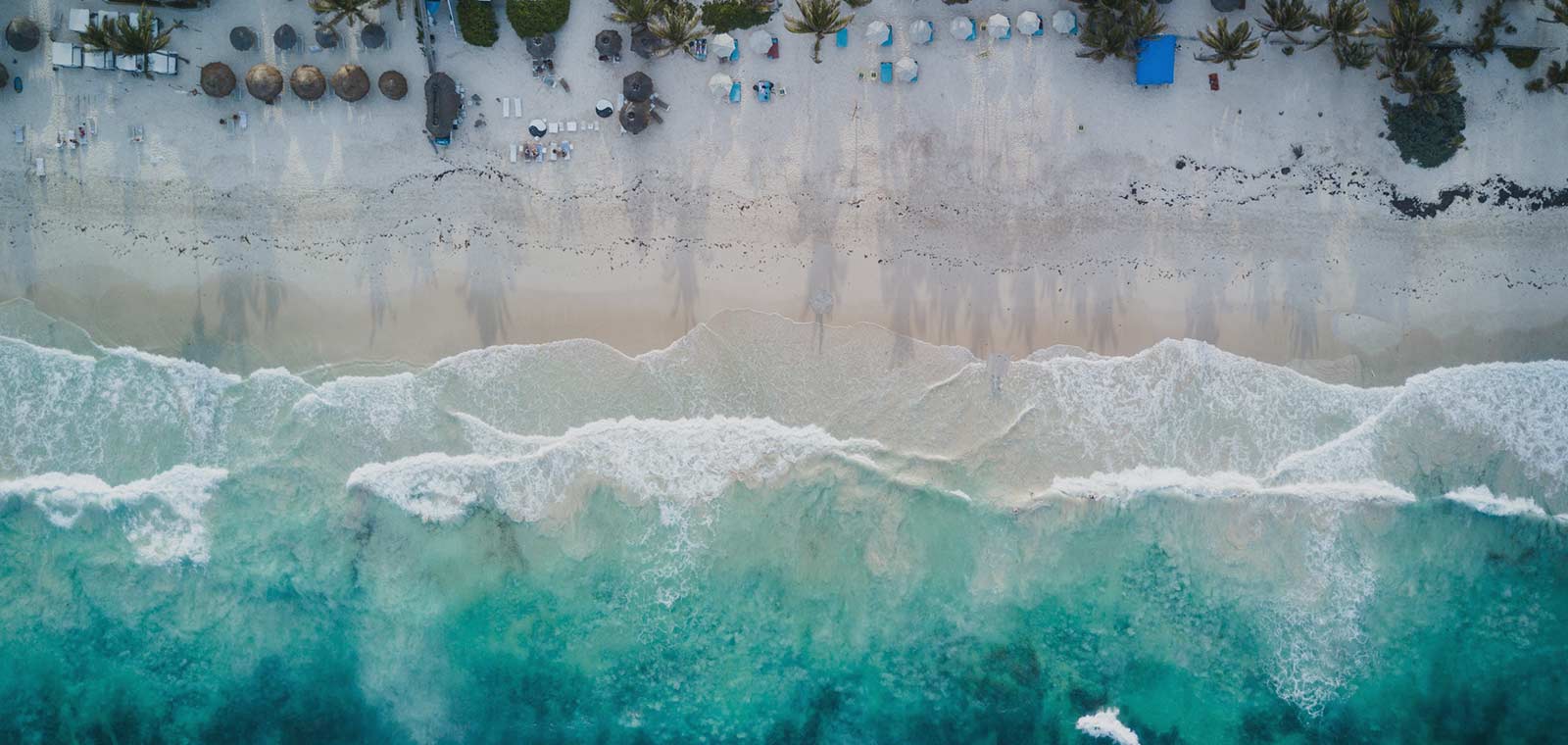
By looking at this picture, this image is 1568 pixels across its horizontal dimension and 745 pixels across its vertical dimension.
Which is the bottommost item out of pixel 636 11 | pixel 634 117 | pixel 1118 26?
pixel 634 117

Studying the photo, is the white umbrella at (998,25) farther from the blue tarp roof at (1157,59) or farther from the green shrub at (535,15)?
the green shrub at (535,15)

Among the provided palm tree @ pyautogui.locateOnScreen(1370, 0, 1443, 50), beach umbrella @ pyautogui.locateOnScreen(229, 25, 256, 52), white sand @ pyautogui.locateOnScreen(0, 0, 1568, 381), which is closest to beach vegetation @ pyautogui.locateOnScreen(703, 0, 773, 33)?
white sand @ pyautogui.locateOnScreen(0, 0, 1568, 381)

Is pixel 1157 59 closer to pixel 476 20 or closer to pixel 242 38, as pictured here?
pixel 476 20

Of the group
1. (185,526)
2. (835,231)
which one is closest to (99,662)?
(185,526)

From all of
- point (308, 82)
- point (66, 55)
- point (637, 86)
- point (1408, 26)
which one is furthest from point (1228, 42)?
point (66, 55)

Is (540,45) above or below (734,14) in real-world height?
below

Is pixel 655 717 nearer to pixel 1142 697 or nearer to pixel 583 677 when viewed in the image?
pixel 583 677

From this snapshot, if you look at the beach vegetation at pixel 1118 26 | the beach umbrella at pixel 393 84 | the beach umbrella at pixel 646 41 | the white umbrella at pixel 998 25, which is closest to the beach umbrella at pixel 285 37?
the beach umbrella at pixel 393 84
